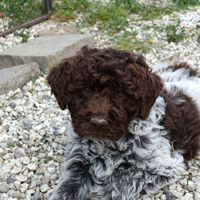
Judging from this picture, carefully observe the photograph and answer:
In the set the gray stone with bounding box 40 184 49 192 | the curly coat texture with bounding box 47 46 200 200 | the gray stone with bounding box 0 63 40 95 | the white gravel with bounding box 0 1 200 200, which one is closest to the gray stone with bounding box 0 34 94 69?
the gray stone with bounding box 0 63 40 95

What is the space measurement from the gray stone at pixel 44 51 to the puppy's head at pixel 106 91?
122 inches

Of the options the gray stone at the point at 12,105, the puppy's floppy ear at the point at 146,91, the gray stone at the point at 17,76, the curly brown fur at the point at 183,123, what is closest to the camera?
the puppy's floppy ear at the point at 146,91

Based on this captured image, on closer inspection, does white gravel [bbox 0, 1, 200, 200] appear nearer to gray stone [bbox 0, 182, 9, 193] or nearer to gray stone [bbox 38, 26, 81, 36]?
gray stone [bbox 0, 182, 9, 193]

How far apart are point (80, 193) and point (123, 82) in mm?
1407

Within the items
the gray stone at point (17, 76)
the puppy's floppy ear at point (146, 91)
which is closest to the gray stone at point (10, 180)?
the puppy's floppy ear at point (146, 91)

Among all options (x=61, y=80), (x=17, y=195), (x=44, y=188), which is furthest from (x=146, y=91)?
(x=17, y=195)

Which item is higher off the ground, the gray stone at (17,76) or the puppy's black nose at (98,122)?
the puppy's black nose at (98,122)

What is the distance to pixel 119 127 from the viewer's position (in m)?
3.03

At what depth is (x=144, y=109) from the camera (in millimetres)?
3160

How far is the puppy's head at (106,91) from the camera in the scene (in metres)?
2.92

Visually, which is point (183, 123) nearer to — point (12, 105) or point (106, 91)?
point (106, 91)

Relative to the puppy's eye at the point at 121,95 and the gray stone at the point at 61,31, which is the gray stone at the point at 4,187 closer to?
the puppy's eye at the point at 121,95

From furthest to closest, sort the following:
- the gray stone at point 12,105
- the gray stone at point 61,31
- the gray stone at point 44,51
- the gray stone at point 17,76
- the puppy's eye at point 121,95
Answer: the gray stone at point 61,31, the gray stone at point 44,51, the gray stone at point 17,76, the gray stone at point 12,105, the puppy's eye at point 121,95

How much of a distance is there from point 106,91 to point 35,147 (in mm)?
1868
